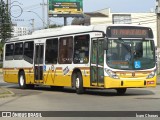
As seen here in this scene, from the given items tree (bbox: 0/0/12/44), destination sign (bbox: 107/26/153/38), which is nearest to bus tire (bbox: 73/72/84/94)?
destination sign (bbox: 107/26/153/38)

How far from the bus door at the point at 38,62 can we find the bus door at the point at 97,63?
18.6ft

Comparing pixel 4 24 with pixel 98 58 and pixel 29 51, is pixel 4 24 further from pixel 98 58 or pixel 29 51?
pixel 98 58

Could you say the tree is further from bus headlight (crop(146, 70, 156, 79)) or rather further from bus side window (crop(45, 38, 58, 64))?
bus headlight (crop(146, 70, 156, 79))

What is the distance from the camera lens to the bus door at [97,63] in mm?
20875

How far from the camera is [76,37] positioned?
23.0 metres

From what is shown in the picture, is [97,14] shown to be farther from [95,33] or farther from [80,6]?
[95,33]

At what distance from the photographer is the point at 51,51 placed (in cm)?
2539

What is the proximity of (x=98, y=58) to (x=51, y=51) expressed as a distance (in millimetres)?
4816

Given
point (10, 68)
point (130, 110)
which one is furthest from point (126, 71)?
point (10, 68)

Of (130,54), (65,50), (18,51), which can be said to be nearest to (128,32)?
Answer: (130,54)

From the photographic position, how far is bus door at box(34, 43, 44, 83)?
2660cm

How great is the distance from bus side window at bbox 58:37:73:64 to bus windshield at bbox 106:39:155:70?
10.3 ft

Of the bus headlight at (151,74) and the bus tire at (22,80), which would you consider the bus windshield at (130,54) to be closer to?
the bus headlight at (151,74)

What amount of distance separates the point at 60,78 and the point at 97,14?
8437cm
